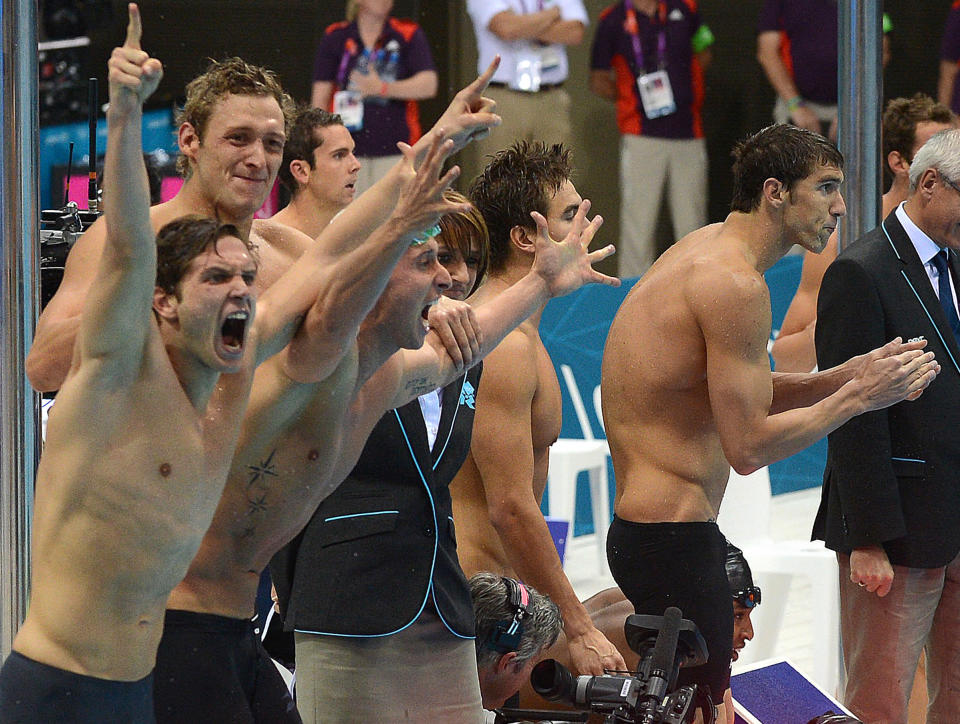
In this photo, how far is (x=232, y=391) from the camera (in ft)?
6.20

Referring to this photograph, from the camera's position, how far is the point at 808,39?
6465mm

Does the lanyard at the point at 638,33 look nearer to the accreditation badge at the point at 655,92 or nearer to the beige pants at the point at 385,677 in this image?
the accreditation badge at the point at 655,92

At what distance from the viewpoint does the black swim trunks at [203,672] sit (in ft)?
6.17

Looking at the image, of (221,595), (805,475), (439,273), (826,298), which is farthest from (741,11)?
(221,595)

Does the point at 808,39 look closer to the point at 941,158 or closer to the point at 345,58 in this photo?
the point at 345,58

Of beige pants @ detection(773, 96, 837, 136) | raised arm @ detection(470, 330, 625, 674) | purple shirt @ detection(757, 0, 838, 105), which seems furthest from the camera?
beige pants @ detection(773, 96, 837, 136)

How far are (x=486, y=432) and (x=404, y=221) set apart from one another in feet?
3.02

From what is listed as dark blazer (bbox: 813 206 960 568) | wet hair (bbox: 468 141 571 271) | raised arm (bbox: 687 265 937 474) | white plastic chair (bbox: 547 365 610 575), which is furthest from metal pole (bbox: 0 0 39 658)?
white plastic chair (bbox: 547 365 610 575)

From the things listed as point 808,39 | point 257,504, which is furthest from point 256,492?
point 808,39

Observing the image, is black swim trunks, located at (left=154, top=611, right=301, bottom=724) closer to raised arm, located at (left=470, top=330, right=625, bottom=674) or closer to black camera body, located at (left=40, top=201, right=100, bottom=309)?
raised arm, located at (left=470, top=330, right=625, bottom=674)

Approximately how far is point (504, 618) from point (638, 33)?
14.0 feet

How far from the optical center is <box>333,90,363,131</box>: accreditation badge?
5.75m

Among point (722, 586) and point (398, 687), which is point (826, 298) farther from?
point (398, 687)

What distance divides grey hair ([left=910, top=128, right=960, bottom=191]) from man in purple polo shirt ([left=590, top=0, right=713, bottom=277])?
2.96 m
